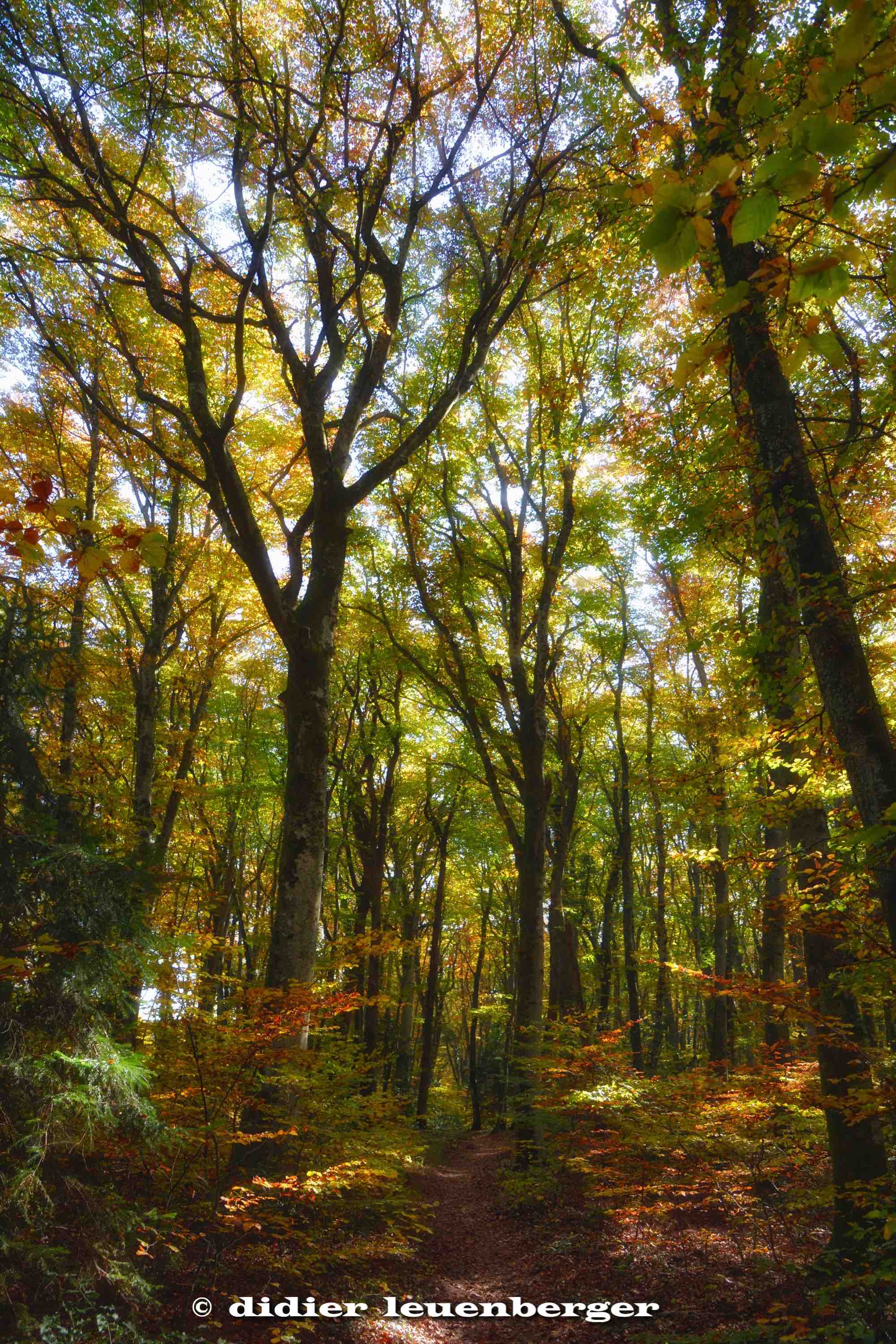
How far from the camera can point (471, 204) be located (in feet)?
29.3

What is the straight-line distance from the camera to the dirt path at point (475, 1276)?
16.7 ft

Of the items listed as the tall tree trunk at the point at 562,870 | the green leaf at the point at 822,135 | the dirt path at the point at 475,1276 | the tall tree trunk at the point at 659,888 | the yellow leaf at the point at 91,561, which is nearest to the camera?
the green leaf at the point at 822,135

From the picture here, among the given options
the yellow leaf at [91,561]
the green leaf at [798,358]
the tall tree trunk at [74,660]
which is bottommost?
the green leaf at [798,358]

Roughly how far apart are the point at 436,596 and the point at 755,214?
11.7 meters

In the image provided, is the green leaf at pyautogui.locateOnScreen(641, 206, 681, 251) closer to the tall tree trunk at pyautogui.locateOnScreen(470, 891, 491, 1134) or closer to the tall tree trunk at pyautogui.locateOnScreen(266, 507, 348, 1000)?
the tall tree trunk at pyautogui.locateOnScreen(266, 507, 348, 1000)

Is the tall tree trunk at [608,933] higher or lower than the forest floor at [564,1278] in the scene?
higher

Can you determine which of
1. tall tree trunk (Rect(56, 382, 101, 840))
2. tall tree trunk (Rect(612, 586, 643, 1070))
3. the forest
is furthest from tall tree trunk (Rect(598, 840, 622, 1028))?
tall tree trunk (Rect(56, 382, 101, 840))

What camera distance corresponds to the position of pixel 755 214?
1.25 meters

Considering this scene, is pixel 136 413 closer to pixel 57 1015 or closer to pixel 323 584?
pixel 323 584

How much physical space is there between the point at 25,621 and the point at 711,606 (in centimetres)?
1475

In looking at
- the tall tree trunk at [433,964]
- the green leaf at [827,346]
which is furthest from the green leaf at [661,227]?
the tall tree trunk at [433,964]

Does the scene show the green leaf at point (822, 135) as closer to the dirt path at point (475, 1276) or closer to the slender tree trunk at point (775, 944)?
the slender tree trunk at point (775, 944)

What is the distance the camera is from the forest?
3488 millimetres

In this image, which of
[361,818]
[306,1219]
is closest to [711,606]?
[361,818]
